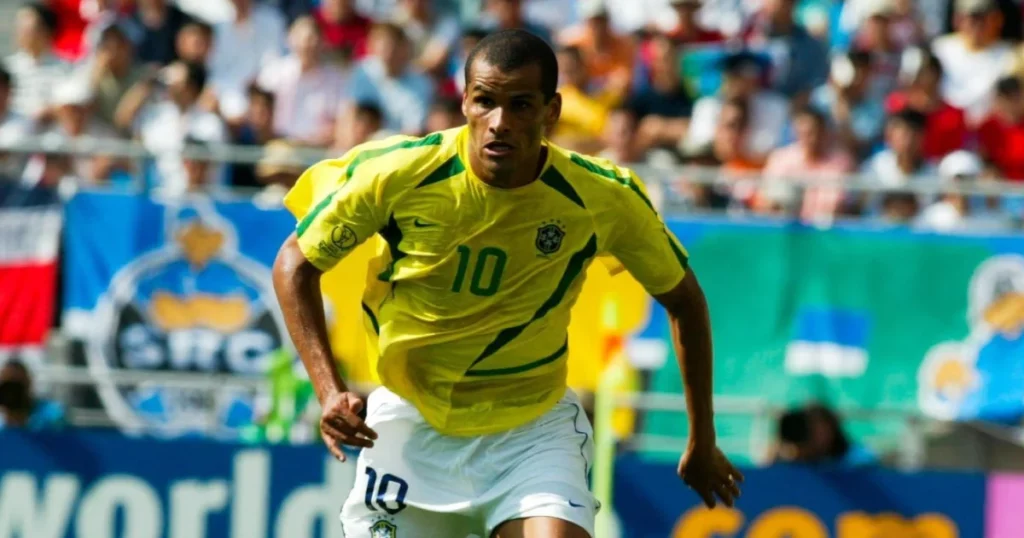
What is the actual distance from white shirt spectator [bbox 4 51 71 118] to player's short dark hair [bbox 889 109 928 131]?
237 inches

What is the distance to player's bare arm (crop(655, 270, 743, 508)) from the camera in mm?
6188

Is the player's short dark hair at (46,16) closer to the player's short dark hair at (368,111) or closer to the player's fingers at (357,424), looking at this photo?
the player's short dark hair at (368,111)

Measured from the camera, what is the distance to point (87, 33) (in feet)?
45.8

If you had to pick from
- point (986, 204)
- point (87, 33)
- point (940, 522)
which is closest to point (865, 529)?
point (940, 522)

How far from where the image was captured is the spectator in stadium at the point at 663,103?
1272 centimetres

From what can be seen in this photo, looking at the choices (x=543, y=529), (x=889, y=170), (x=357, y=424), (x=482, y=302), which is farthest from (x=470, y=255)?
(x=889, y=170)

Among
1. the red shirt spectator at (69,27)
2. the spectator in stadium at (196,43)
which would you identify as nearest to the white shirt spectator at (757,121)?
the spectator in stadium at (196,43)

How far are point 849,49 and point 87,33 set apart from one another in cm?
583

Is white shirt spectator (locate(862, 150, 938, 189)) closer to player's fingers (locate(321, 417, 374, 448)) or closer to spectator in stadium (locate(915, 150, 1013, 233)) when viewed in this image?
spectator in stadium (locate(915, 150, 1013, 233))

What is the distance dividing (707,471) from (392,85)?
718cm

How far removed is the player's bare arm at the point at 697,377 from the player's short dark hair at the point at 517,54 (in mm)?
929

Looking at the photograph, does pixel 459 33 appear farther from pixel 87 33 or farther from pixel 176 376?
pixel 176 376

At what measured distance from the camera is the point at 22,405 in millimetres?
10891

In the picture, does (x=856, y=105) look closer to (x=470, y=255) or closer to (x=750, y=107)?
(x=750, y=107)
